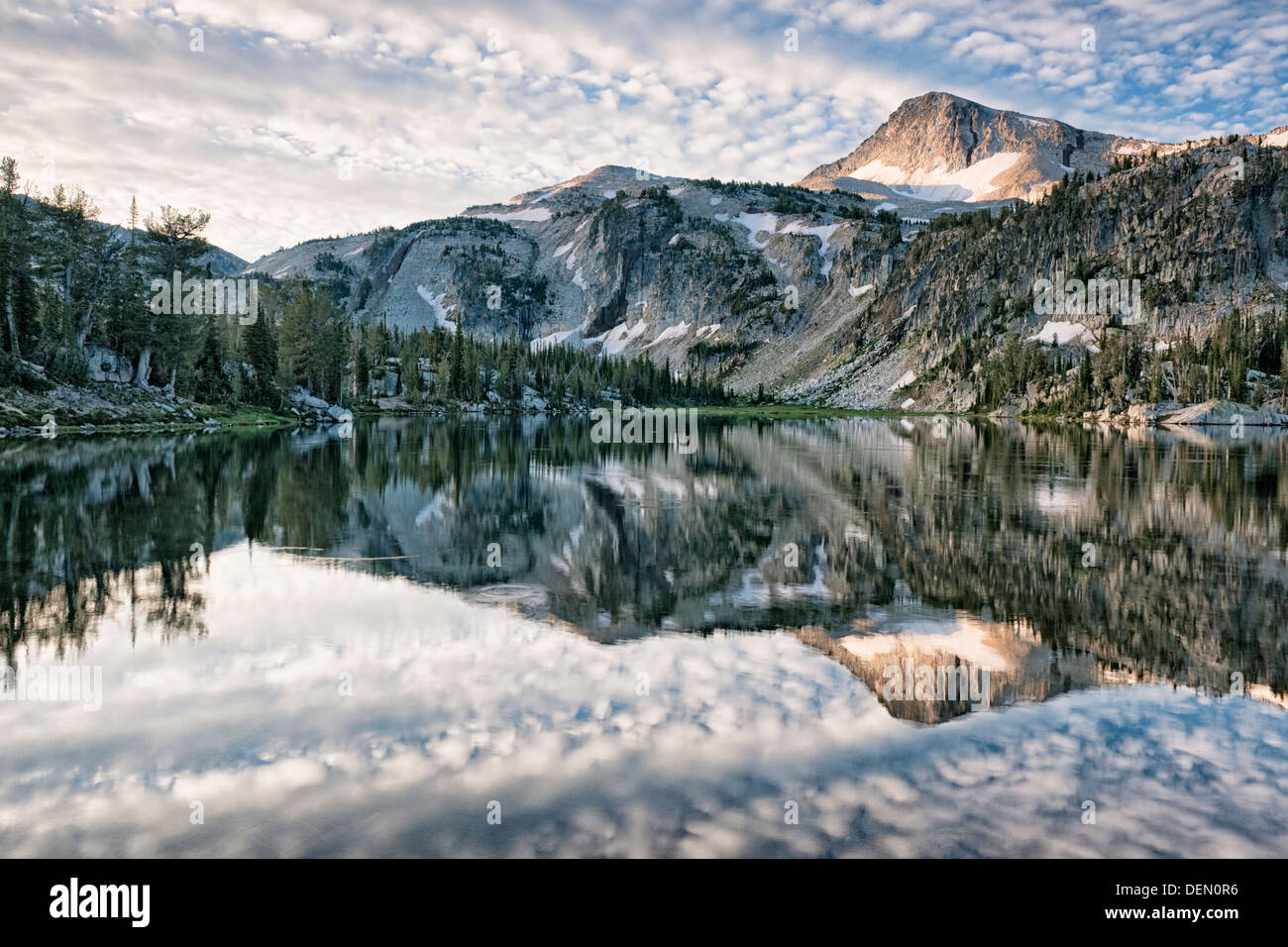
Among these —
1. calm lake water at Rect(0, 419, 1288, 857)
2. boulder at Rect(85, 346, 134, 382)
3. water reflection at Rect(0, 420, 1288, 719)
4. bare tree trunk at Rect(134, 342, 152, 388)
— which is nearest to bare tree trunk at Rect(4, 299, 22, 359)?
boulder at Rect(85, 346, 134, 382)

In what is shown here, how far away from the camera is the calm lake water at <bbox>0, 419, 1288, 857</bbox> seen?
7.57 metres

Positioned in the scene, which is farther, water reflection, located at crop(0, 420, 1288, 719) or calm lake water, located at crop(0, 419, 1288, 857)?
water reflection, located at crop(0, 420, 1288, 719)

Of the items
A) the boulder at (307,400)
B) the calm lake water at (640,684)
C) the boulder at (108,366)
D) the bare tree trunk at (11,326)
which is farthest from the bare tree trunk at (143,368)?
the calm lake water at (640,684)

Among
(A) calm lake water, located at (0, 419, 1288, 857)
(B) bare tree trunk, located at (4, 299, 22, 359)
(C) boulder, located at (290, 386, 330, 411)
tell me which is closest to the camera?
(A) calm lake water, located at (0, 419, 1288, 857)

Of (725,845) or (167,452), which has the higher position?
(167,452)

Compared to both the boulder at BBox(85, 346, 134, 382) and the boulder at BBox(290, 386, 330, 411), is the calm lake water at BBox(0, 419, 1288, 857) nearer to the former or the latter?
the boulder at BBox(85, 346, 134, 382)

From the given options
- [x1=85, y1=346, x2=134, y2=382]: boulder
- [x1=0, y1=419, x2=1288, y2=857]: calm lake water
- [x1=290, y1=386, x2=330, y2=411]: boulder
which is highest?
[x1=85, y1=346, x2=134, y2=382]: boulder

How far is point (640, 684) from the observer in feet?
37.9

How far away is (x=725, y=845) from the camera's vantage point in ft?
23.4

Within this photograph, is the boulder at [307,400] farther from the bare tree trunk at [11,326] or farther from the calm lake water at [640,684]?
the calm lake water at [640,684]

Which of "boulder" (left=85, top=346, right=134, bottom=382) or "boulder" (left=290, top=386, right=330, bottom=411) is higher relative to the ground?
"boulder" (left=85, top=346, right=134, bottom=382)
